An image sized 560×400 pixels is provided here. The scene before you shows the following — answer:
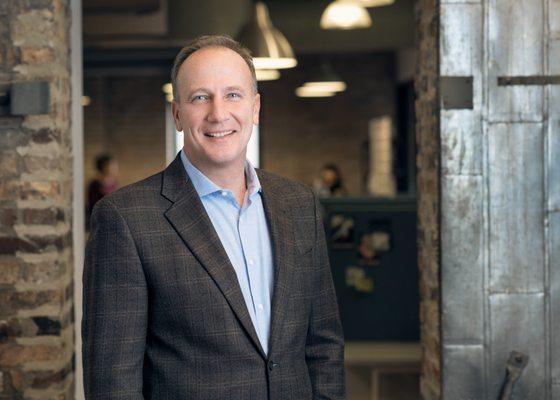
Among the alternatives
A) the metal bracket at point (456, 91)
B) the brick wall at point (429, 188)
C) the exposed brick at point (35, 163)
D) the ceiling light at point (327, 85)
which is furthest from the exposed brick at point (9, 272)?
the ceiling light at point (327, 85)

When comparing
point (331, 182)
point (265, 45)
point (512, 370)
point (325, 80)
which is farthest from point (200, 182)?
point (325, 80)

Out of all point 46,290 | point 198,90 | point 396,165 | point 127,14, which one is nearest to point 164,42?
point 127,14

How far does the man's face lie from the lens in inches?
73.5

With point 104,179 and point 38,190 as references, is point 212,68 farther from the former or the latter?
point 104,179

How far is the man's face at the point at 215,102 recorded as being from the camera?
187 centimetres

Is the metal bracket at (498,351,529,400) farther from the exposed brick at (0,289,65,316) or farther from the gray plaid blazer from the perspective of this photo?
the gray plaid blazer

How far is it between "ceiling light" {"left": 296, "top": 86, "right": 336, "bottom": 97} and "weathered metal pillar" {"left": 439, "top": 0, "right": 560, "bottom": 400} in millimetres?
10255

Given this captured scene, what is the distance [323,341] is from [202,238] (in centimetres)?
38

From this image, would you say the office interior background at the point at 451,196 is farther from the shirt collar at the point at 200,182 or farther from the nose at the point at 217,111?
the nose at the point at 217,111

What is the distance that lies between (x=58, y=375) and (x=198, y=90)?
1.90 meters

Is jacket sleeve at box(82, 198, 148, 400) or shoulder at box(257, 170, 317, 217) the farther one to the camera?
shoulder at box(257, 170, 317, 217)

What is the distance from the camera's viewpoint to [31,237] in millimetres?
3451

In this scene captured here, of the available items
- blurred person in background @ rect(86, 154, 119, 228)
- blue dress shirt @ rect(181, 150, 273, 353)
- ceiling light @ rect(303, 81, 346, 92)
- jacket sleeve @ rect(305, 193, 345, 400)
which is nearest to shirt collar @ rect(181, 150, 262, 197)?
blue dress shirt @ rect(181, 150, 273, 353)

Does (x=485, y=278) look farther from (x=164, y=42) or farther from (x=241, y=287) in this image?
(x=164, y=42)
